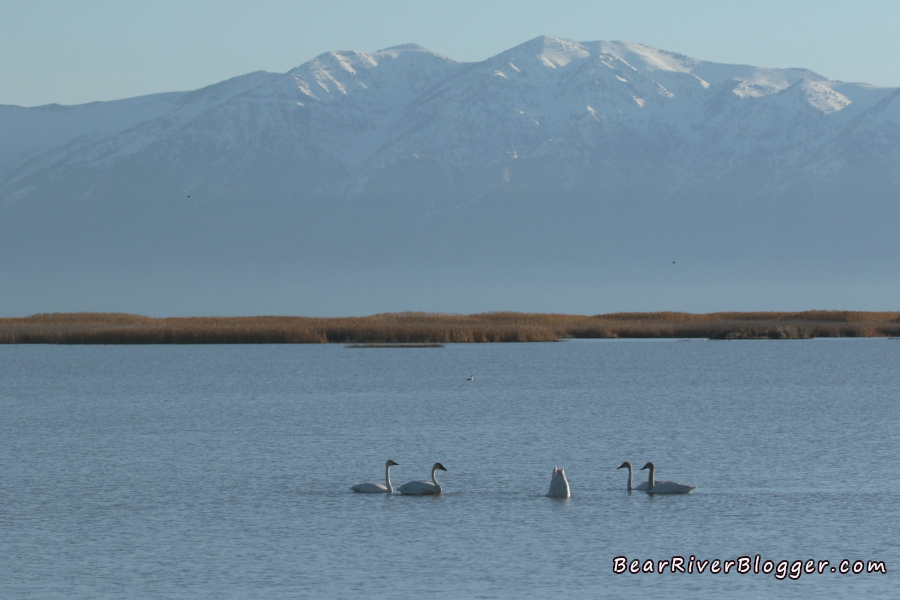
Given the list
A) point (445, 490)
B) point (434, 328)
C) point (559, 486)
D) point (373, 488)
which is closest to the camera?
point (559, 486)

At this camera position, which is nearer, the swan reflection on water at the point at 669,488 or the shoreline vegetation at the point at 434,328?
the swan reflection on water at the point at 669,488

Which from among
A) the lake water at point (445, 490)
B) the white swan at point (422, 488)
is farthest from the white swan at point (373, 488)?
the white swan at point (422, 488)

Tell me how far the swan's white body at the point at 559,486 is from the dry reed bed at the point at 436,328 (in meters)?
52.6

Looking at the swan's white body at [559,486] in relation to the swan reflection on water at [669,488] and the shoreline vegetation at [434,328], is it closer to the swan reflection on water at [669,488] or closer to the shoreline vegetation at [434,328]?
the swan reflection on water at [669,488]

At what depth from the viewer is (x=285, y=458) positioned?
87.0ft

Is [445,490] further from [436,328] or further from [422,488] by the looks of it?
[436,328]

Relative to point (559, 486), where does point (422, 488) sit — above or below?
below

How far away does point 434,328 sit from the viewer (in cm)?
7700

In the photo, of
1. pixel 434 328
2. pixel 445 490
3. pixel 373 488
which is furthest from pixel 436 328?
pixel 373 488

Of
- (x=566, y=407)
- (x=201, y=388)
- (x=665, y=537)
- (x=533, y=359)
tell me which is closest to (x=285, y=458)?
(x=665, y=537)

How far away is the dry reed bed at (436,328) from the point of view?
76188mm

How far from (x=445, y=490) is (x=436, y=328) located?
55013mm

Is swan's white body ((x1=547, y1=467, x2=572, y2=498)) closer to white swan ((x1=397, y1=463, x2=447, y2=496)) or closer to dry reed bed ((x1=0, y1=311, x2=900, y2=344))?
white swan ((x1=397, y1=463, x2=447, y2=496))

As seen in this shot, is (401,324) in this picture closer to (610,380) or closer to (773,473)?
(610,380)
